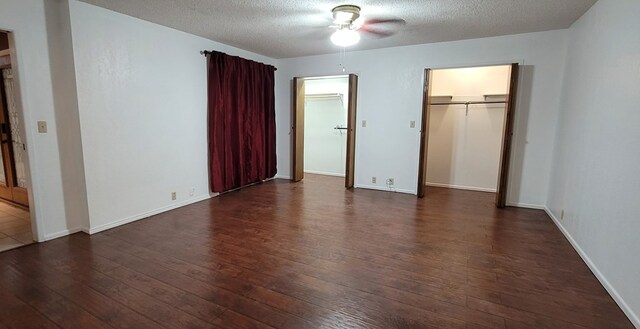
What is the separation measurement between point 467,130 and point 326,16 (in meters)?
3.26

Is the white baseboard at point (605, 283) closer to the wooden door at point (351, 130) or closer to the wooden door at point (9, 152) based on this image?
the wooden door at point (351, 130)

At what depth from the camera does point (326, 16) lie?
11.0 feet

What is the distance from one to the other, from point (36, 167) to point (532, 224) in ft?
17.3

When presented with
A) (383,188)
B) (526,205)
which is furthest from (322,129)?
(526,205)

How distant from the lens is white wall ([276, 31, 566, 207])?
408 centimetres

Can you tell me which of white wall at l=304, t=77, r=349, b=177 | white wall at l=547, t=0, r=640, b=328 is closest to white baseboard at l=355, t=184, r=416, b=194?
white wall at l=304, t=77, r=349, b=177

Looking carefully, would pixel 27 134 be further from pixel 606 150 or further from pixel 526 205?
pixel 526 205

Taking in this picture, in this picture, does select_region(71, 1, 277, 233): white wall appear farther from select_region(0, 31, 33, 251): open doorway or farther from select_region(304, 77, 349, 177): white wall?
select_region(304, 77, 349, 177): white wall

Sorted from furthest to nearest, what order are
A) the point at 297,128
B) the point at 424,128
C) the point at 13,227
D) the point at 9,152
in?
the point at 297,128, the point at 424,128, the point at 9,152, the point at 13,227

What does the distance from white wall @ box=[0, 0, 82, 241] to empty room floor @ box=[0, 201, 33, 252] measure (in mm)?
223

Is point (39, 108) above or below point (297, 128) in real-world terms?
above

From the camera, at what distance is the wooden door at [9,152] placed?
12.2ft

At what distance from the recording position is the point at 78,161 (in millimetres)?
3148

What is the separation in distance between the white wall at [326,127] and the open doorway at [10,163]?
4585 mm
